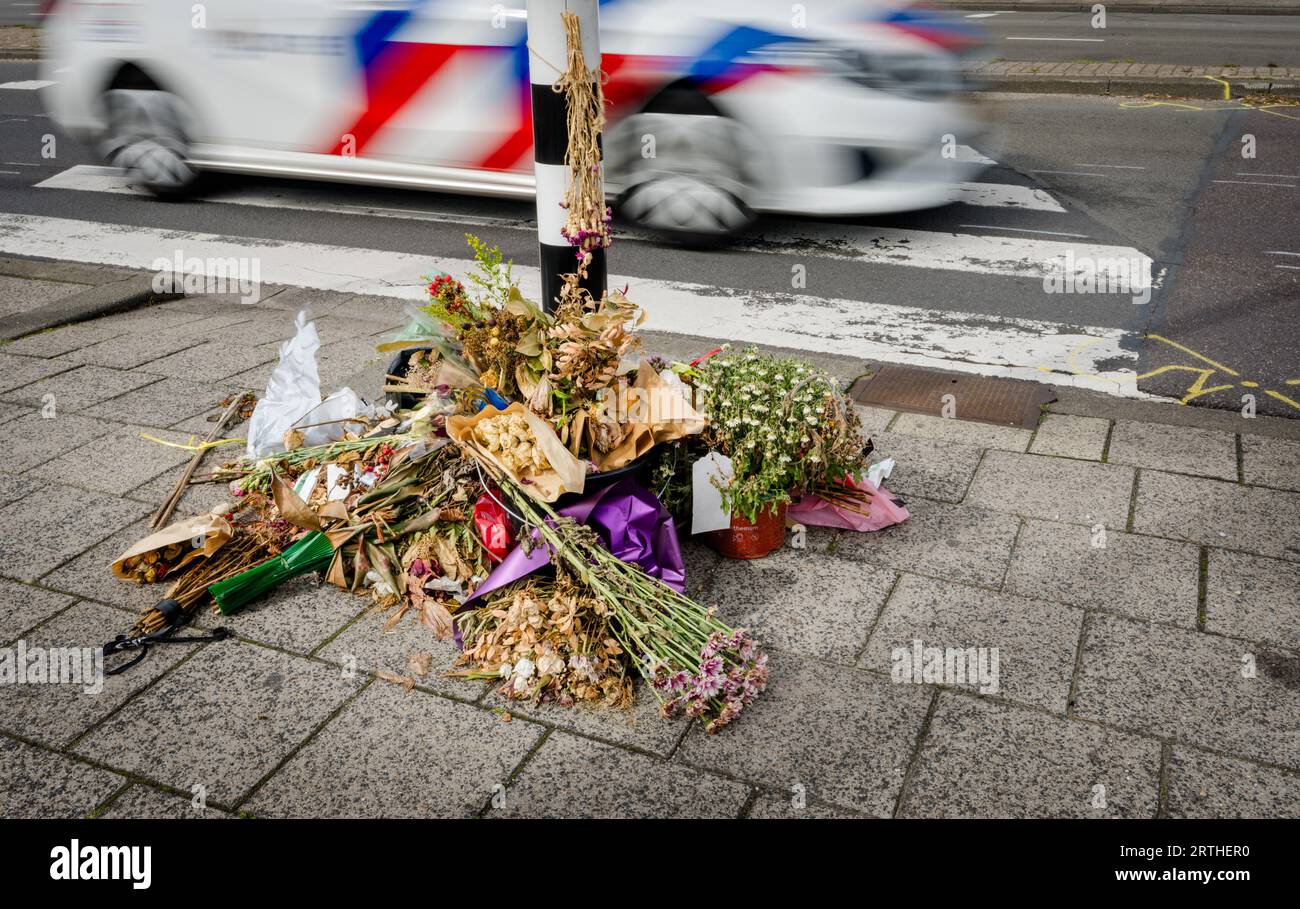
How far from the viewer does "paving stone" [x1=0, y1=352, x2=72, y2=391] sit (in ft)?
18.9

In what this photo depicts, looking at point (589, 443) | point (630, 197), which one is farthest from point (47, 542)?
point (630, 197)

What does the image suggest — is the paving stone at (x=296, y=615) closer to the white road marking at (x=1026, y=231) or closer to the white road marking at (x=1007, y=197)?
the white road marking at (x=1026, y=231)

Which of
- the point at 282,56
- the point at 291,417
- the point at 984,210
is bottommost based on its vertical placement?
the point at 291,417

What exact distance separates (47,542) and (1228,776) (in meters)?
4.08

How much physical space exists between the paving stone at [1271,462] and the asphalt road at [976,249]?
0.48 m

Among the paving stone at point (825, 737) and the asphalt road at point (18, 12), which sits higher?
the asphalt road at point (18, 12)

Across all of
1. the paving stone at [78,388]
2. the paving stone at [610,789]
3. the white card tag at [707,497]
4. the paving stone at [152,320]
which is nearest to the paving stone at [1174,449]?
the white card tag at [707,497]

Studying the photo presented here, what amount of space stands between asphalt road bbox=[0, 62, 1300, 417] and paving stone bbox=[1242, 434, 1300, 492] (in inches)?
19.1

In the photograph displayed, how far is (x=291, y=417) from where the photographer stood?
15.4 feet

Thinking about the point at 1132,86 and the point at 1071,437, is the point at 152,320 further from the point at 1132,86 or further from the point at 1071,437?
the point at 1132,86

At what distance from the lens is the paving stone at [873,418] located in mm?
5070

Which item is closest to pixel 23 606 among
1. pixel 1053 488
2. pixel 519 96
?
pixel 1053 488

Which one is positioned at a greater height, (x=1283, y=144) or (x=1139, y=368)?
(x=1283, y=144)

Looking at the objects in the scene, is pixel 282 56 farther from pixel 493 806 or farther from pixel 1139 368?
pixel 493 806
